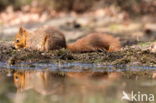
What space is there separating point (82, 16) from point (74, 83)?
1354 centimetres

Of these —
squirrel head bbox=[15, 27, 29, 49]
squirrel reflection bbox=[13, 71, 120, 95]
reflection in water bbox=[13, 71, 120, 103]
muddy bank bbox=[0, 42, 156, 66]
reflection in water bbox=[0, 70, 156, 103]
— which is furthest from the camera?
squirrel head bbox=[15, 27, 29, 49]

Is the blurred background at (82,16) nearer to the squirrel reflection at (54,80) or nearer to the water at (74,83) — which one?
the water at (74,83)

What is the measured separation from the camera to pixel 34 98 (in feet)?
18.3

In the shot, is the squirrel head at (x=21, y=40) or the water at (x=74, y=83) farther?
the squirrel head at (x=21, y=40)

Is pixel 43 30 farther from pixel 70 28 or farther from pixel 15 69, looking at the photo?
pixel 70 28

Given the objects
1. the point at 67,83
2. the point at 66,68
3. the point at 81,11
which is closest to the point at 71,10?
the point at 81,11

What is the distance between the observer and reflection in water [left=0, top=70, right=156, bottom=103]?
5539mm

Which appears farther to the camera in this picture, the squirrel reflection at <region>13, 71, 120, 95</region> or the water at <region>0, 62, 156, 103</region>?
the squirrel reflection at <region>13, 71, 120, 95</region>

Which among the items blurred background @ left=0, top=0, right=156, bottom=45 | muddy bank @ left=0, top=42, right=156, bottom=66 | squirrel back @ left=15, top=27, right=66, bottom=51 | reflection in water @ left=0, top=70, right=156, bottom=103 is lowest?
reflection in water @ left=0, top=70, right=156, bottom=103

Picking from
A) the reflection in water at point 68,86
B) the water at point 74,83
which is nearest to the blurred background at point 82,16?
the water at point 74,83

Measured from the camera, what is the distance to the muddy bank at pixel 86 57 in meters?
8.40

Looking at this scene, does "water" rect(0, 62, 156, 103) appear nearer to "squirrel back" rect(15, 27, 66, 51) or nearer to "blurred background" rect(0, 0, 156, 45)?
"squirrel back" rect(15, 27, 66, 51)

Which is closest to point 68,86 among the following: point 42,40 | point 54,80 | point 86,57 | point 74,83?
point 74,83

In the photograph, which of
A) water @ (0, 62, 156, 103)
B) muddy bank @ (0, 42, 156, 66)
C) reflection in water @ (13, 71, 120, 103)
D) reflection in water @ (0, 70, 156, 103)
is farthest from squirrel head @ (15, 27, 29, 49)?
reflection in water @ (13, 71, 120, 103)
